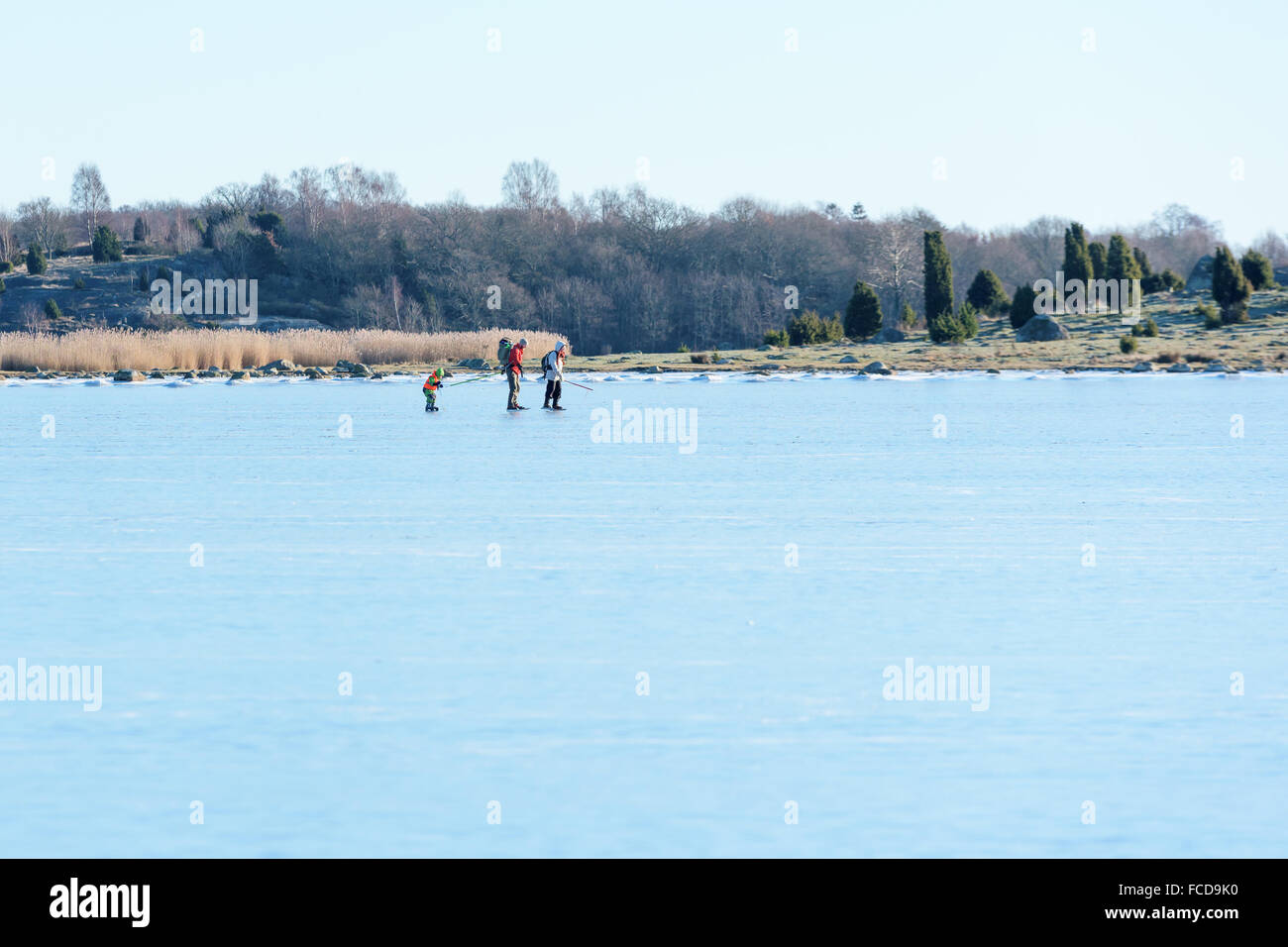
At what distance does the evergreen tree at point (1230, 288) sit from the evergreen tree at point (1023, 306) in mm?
6247

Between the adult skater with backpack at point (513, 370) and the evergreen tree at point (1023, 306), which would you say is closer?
the adult skater with backpack at point (513, 370)

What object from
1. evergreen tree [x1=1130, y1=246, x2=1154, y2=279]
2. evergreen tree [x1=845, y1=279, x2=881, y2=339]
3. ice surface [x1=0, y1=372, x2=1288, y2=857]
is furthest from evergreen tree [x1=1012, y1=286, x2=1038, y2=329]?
ice surface [x1=0, y1=372, x2=1288, y2=857]

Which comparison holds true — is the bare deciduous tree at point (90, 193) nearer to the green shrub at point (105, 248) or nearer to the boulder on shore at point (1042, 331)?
the green shrub at point (105, 248)

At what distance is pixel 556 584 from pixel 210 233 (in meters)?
87.9

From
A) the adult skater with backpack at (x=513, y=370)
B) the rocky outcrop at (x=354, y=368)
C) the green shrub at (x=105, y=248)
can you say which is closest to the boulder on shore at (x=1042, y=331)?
the rocky outcrop at (x=354, y=368)

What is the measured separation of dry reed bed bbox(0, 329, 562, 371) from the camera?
44562 millimetres

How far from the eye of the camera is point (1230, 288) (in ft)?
172

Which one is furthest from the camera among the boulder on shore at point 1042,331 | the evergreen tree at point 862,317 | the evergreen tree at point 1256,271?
the evergreen tree at point 1256,271

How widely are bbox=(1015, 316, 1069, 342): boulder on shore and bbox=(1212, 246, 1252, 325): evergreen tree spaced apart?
641 centimetres

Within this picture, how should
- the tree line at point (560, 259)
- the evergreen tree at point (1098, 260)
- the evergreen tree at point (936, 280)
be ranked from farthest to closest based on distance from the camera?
the tree line at point (560, 259), the evergreen tree at point (1098, 260), the evergreen tree at point (936, 280)

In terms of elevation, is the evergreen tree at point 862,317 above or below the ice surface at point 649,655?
above

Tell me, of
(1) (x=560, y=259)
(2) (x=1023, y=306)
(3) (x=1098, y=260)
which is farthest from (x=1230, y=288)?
(1) (x=560, y=259)

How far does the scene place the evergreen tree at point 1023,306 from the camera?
2100 inches

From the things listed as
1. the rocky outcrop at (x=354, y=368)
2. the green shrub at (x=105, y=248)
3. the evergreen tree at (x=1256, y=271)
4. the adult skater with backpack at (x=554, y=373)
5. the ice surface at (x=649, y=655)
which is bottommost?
the ice surface at (x=649, y=655)
